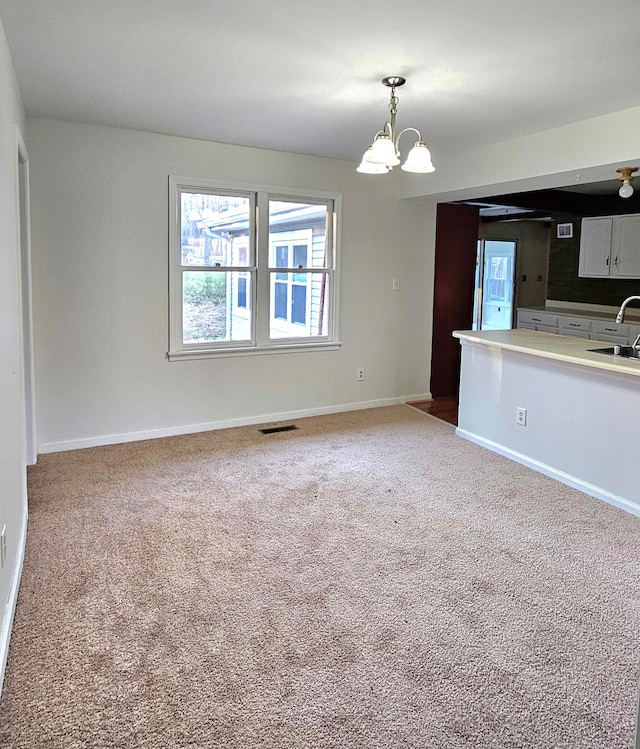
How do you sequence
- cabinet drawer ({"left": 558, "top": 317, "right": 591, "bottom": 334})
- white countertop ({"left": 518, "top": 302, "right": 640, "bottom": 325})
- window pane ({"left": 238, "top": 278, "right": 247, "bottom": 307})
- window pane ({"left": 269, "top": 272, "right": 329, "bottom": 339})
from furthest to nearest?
cabinet drawer ({"left": 558, "top": 317, "right": 591, "bottom": 334}) < white countertop ({"left": 518, "top": 302, "right": 640, "bottom": 325}) < window pane ({"left": 269, "top": 272, "right": 329, "bottom": 339}) < window pane ({"left": 238, "top": 278, "right": 247, "bottom": 307})

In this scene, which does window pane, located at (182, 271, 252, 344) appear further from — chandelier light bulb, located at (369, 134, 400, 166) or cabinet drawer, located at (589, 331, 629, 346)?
cabinet drawer, located at (589, 331, 629, 346)

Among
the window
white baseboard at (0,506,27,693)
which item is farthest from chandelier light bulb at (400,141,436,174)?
white baseboard at (0,506,27,693)

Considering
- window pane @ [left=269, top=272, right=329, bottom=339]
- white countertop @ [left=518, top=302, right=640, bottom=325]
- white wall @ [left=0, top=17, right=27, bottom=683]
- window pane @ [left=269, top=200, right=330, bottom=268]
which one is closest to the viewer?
white wall @ [left=0, top=17, right=27, bottom=683]

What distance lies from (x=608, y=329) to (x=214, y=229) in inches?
177

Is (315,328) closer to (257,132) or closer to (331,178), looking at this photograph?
(331,178)

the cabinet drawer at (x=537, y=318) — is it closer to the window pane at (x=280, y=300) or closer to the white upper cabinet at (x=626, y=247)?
the white upper cabinet at (x=626, y=247)

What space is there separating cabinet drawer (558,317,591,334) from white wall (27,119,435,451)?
280cm

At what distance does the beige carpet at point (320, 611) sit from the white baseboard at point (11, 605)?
0.13 ft

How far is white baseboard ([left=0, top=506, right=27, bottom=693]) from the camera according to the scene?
194 cm

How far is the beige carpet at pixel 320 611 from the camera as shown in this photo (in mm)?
1756

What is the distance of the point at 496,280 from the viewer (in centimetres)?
920

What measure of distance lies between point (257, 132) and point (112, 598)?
3.19 meters

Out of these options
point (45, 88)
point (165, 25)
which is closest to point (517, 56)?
point (165, 25)

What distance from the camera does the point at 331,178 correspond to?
5.05 m
